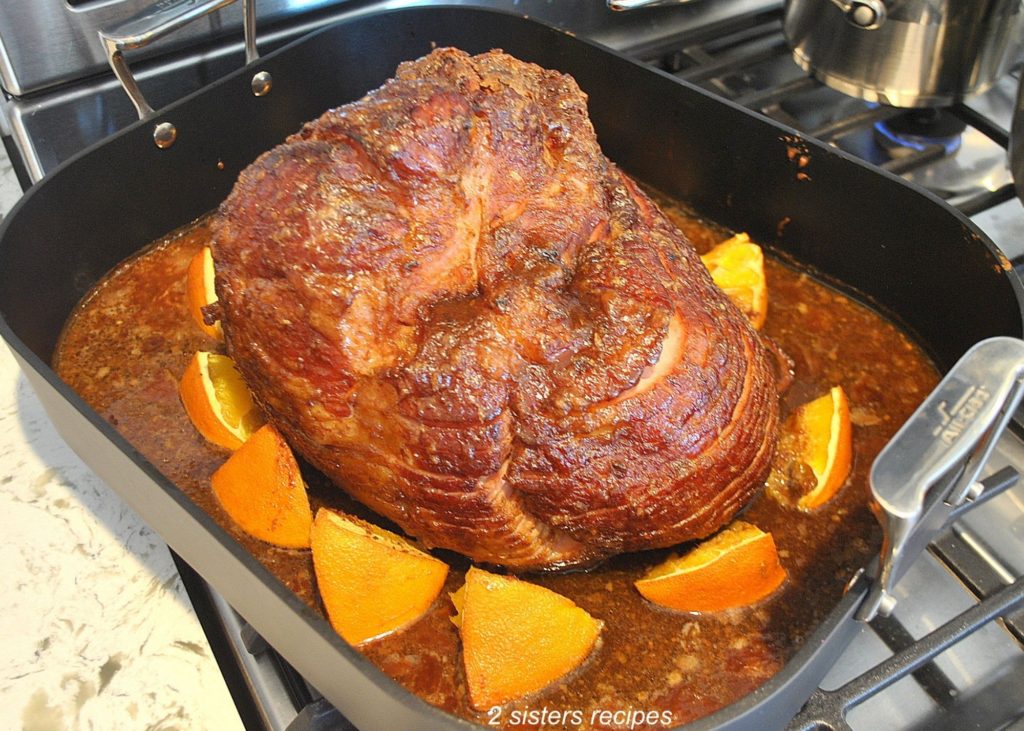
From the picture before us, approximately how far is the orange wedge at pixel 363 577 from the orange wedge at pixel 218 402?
297 mm

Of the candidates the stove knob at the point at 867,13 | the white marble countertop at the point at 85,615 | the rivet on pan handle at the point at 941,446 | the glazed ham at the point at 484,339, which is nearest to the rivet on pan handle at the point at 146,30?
the glazed ham at the point at 484,339

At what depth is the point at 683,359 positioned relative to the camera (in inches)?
45.6

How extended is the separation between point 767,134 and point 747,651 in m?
0.87

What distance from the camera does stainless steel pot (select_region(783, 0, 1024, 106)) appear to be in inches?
63.4

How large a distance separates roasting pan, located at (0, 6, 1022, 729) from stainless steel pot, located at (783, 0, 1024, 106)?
0.29m

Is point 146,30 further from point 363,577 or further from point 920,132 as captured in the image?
point 920,132

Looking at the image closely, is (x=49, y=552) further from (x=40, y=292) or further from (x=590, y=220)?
(x=590, y=220)

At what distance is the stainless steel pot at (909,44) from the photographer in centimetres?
161

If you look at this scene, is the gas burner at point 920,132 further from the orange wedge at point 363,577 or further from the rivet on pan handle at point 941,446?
the orange wedge at point 363,577

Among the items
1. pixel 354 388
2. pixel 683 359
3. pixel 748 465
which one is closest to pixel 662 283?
pixel 683 359

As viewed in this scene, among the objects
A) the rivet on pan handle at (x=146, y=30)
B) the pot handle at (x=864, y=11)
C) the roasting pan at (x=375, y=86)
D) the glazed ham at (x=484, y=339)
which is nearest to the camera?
the glazed ham at (x=484, y=339)

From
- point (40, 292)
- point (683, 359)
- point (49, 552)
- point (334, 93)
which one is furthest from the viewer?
point (334, 93)

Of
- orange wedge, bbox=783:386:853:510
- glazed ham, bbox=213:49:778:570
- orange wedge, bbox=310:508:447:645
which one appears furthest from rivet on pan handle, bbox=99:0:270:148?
orange wedge, bbox=783:386:853:510

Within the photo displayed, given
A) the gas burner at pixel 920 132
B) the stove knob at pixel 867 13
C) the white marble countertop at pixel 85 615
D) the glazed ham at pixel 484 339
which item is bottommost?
the white marble countertop at pixel 85 615
